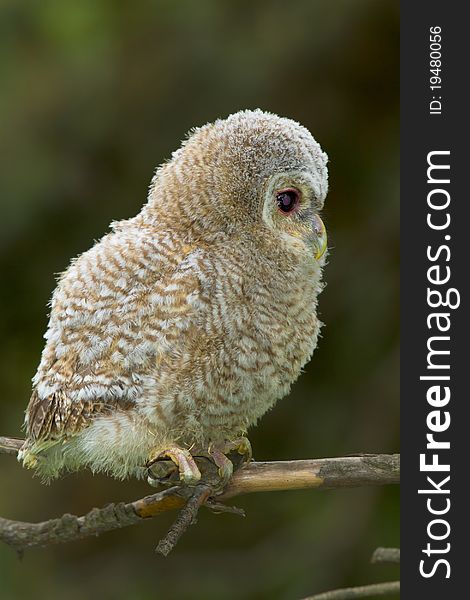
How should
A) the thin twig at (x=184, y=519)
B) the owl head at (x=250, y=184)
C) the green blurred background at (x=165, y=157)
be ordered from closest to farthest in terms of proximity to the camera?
the thin twig at (x=184, y=519) < the owl head at (x=250, y=184) < the green blurred background at (x=165, y=157)

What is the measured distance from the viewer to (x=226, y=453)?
7.20 feet

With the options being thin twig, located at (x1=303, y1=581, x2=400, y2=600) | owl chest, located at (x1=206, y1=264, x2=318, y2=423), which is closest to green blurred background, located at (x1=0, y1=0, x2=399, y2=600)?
thin twig, located at (x1=303, y1=581, x2=400, y2=600)

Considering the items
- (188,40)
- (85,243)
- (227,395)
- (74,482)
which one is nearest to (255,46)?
(188,40)

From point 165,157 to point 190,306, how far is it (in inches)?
76.0

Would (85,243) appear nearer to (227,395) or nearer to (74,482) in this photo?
(74,482)

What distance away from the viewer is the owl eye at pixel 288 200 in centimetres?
200

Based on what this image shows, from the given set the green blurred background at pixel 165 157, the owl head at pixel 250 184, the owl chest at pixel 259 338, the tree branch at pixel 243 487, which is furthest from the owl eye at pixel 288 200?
the green blurred background at pixel 165 157

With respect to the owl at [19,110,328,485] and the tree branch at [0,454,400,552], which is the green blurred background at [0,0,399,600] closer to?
the tree branch at [0,454,400,552]

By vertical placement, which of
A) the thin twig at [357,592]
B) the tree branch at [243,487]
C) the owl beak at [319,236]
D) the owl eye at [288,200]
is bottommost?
the thin twig at [357,592]

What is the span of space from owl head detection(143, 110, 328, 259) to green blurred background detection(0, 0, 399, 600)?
5.89 feet

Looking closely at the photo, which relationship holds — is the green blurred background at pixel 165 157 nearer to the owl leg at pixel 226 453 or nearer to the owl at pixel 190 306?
the owl leg at pixel 226 453

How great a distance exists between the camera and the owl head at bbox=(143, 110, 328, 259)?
1.94 m

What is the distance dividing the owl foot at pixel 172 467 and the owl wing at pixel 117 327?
0.41ft

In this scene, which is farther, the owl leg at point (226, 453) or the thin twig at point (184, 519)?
the owl leg at point (226, 453)
